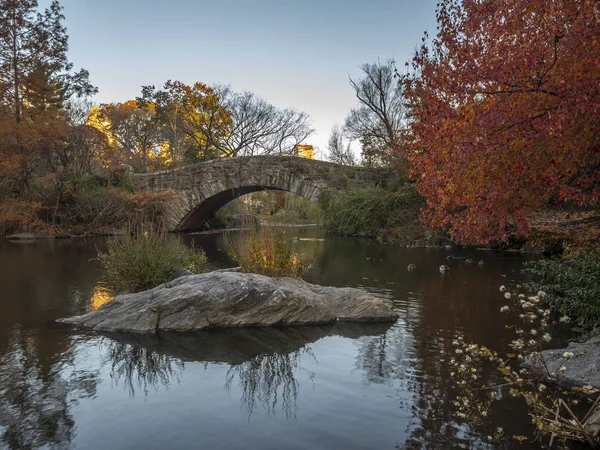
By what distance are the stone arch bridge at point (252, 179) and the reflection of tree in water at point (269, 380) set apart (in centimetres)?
1700

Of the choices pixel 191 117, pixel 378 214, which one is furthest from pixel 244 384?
pixel 191 117

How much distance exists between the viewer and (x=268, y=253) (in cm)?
829

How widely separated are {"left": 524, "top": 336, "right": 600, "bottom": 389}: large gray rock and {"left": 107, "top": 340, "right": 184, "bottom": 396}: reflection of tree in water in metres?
3.56

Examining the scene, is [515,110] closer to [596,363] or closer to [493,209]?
[493,209]

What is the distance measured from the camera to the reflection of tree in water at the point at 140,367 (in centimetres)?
483

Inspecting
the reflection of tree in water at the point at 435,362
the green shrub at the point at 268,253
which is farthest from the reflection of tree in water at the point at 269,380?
the green shrub at the point at 268,253

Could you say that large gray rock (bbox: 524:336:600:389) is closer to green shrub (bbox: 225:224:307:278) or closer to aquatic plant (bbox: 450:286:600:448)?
aquatic plant (bbox: 450:286:600:448)

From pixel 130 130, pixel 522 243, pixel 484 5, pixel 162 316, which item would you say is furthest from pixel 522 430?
pixel 130 130

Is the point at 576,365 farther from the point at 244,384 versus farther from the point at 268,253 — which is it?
the point at 268,253

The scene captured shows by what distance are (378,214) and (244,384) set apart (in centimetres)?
1738

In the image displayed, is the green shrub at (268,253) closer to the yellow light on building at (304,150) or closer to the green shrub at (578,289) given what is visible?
the green shrub at (578,289)

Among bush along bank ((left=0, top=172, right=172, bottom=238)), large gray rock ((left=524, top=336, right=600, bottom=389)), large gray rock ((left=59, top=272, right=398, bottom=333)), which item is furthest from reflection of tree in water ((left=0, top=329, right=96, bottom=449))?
bush along bank ((left=0, top=172, right=172, bottom=238))

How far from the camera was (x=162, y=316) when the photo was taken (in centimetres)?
657

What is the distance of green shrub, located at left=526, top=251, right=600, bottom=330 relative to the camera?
6.26 meters
